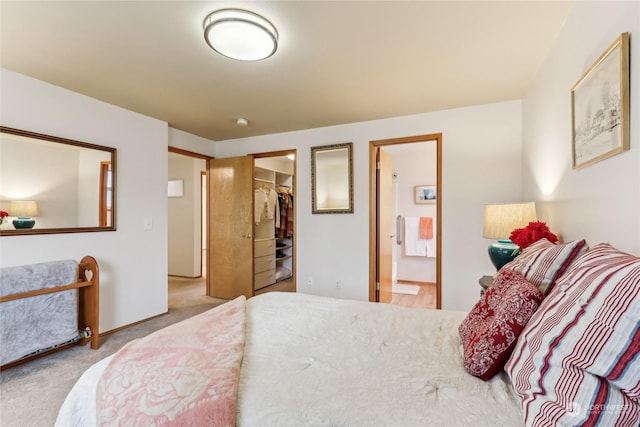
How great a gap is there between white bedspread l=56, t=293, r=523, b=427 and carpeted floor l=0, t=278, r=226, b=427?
1.13 meters

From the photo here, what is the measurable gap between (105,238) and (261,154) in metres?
2.09

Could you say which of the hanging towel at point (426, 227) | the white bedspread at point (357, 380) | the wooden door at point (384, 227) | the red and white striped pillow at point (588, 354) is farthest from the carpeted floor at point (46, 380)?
the hanging towel at point (426, 227)

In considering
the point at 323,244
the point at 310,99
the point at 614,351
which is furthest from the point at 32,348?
the point at 614,351

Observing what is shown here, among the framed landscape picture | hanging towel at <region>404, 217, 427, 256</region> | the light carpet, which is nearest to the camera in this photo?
the framed landscape picture

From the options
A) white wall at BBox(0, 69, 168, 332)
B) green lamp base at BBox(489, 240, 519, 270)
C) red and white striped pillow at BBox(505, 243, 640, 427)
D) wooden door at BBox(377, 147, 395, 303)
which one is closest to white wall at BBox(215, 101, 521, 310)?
wooden door at BBox(377, 147, 395, 303)

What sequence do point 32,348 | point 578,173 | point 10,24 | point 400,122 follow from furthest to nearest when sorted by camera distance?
point 400,122 < point 32,348 < point 10,24 < point 578,173

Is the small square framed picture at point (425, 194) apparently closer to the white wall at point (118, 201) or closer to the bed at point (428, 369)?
the bed at point (428, 369)

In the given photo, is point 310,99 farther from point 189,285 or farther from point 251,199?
point 189,285

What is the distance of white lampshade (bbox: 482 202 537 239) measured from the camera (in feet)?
6.74

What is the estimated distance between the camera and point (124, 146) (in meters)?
3.04

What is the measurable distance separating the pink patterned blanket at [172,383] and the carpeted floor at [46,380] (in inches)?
49.8

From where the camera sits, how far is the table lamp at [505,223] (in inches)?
81.0

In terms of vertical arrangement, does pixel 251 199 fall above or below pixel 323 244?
above

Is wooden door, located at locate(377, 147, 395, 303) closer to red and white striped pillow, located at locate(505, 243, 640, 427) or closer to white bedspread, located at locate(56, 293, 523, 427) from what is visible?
white bedspread, located at locate(56, 293, 523, 427)
